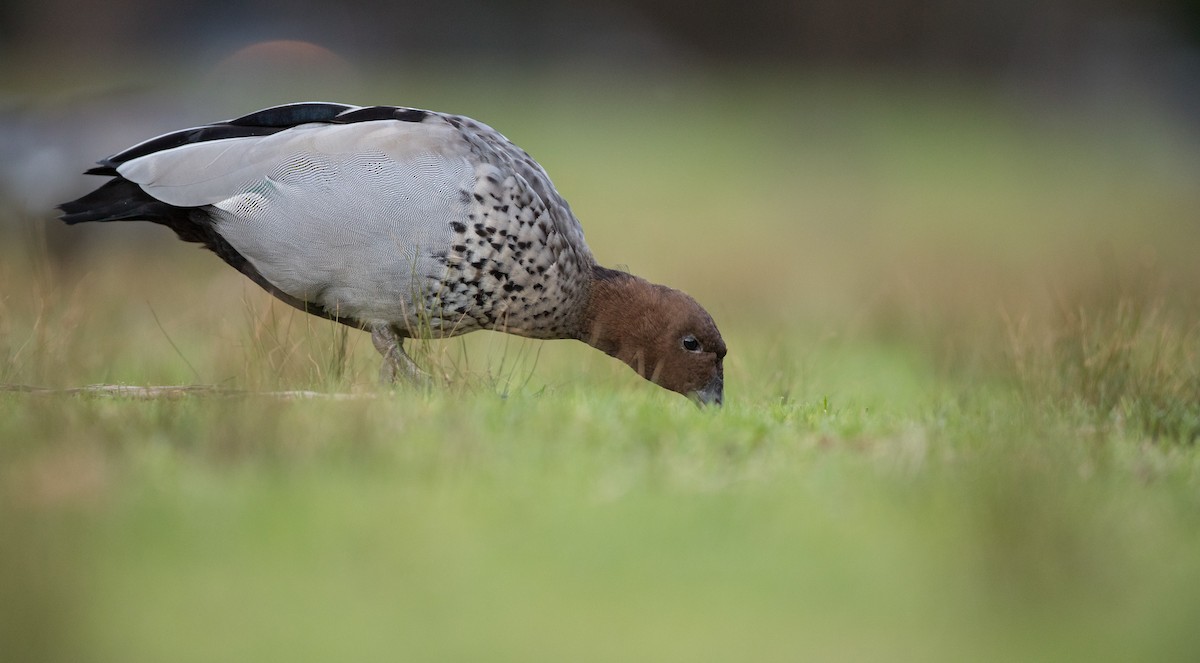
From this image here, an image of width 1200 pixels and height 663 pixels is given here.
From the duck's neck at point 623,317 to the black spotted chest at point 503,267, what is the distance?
16 cm

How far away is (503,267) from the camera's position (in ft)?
17.3

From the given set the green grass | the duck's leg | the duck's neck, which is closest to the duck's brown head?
the duck's neck

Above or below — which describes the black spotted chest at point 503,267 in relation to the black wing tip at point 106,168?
below

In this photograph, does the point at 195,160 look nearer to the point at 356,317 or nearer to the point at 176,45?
the point at 356,317

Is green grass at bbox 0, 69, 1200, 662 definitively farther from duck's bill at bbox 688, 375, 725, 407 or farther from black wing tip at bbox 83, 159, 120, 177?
black wing tip at bbox 83, 159, 120, 177

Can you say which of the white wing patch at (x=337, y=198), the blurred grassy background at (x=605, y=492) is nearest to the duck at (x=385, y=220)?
the white wing patch at (x=337, y=198)

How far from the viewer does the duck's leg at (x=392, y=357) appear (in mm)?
5308

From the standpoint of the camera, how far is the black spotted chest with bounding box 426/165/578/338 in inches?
204

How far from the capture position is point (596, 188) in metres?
16.3

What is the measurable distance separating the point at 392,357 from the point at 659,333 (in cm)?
111

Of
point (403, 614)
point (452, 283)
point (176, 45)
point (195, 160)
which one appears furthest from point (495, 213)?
point (176, 45)

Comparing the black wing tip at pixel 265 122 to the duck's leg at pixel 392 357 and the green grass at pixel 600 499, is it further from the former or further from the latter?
the duck's leg at pixel 392 357

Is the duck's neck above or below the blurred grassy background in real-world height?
above

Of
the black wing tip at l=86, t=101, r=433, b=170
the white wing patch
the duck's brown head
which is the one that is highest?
the black wing tip at l=86, t=101, r=433, b=170
